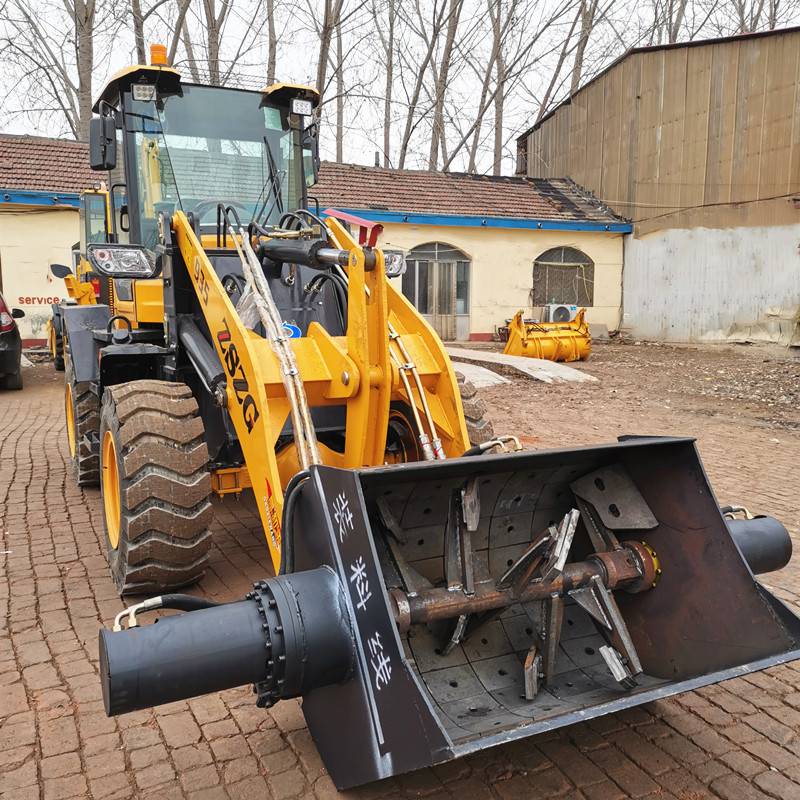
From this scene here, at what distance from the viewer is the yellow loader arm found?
132 inches

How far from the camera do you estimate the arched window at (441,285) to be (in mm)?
20438

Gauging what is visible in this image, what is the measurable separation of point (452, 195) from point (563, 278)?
4057mm

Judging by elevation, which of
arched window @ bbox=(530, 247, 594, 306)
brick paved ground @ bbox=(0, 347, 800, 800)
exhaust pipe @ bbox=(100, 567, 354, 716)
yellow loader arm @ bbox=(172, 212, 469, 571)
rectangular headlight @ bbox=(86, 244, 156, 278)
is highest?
arched window @ bbox=(530, 247, 594, 306)

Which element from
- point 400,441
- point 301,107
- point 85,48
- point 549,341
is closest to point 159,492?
point 400,441

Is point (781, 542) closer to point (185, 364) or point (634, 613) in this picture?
point (634, 613)

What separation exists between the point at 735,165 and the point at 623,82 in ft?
16.1

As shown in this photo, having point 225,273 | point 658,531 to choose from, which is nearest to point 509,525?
point 658,531

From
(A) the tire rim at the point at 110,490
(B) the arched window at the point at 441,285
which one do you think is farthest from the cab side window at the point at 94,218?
(B) the arched window at the point at 441,285

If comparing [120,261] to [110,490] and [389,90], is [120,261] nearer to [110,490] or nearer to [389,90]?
[110,490]

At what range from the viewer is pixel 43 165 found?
17.0 metres

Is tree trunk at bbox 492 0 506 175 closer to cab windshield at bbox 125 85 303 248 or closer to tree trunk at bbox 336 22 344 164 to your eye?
tree trunk at bbox 336 22 344 164

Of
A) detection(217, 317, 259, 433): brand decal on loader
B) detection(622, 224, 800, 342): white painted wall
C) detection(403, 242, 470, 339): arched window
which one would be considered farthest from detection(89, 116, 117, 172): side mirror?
detection(622, 224, 800, 342): white painted wall

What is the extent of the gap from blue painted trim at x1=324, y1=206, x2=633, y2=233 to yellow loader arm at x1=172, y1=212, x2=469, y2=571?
15.3 meters

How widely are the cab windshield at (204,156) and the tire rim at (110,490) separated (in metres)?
1.56
